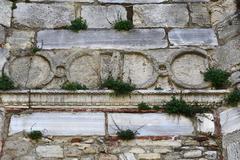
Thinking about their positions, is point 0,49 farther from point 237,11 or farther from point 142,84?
point 237,11

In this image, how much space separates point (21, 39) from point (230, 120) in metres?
2.12

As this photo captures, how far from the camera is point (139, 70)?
A: 540 centimetres

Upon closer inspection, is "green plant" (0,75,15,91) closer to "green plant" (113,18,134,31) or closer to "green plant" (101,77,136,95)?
"green plant" (101,77,136,95)

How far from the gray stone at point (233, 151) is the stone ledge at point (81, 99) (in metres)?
0.48

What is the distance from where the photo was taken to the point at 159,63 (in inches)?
213

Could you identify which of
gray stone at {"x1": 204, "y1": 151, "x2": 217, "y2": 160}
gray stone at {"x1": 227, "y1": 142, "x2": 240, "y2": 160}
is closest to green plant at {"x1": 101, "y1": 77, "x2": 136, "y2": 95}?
gray stone at {"x1": 204, "y1": 151, "x2": 217, "y2": 160}

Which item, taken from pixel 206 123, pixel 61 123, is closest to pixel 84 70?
A: pixel 61 123

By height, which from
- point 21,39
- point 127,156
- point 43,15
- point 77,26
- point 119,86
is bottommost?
point 127,156

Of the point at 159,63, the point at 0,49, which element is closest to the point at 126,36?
the point at 159,63

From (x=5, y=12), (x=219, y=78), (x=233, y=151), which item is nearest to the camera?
(x=233, y=151)

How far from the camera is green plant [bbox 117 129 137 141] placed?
496 centimetres

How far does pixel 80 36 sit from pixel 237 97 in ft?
5.30

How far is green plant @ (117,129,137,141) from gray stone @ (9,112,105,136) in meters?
0.15

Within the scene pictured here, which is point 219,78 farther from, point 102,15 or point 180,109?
point 102,15
